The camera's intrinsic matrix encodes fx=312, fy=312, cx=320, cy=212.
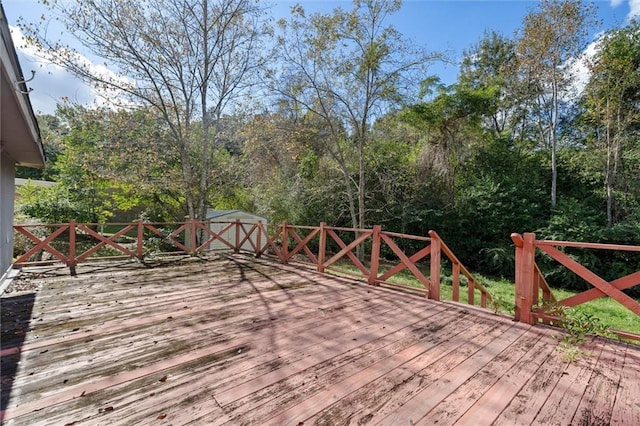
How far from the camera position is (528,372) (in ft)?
7.11

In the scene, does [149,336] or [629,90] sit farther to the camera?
[629,90]

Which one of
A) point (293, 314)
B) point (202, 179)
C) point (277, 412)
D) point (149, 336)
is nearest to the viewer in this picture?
point (277, 412)

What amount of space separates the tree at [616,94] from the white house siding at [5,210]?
44.7 feet

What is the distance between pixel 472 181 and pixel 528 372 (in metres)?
9.79

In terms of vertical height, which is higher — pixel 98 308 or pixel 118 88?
pixel 118 88

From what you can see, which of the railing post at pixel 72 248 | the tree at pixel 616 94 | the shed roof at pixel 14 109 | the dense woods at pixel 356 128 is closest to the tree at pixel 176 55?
the dense woods at pixel 356 128

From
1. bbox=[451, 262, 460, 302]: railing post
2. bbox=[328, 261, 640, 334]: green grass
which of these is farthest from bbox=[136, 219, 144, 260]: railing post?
bbox=[451, 262, 460, 302]: railing post

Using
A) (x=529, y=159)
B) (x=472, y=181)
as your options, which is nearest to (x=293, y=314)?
(x=472, y=181)

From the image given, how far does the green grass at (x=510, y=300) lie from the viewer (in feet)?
18.5

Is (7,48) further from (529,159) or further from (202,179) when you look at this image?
(529,159)

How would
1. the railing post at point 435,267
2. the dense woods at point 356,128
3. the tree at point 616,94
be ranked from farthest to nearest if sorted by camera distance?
the tree at point 616,94 → the dense woods at point 356,128 → the railing post at point 435,267

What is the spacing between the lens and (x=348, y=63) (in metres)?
8.73

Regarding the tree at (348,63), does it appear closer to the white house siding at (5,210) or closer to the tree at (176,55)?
the tree at (176,55)

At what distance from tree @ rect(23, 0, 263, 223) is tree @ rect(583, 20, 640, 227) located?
983 cm
